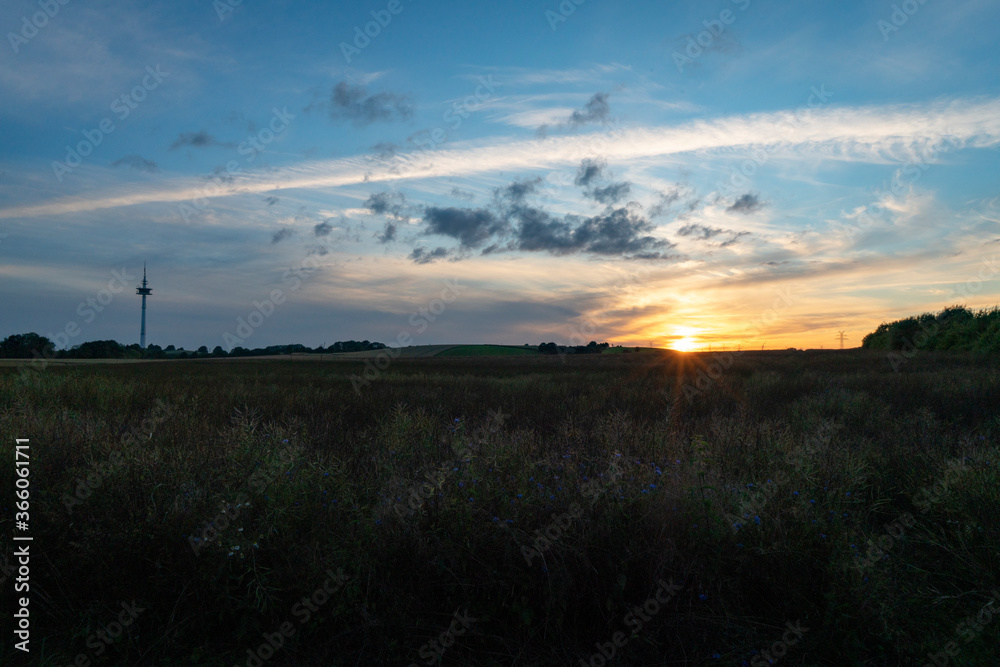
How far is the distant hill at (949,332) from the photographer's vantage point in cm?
3594

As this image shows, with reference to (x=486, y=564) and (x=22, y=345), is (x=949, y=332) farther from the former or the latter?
(x=22, y=345)

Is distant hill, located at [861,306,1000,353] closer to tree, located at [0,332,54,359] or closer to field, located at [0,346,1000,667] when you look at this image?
field, located at [0,346,1000,667]

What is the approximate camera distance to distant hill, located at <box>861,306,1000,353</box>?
1415 inches

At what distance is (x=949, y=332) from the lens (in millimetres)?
44656

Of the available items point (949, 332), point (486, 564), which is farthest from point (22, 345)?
point (949, 332)

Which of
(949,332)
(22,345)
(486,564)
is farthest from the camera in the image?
(22,345)

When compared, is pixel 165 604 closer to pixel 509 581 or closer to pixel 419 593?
pixel 419 593

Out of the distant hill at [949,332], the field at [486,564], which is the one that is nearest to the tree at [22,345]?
the field at [486,564]

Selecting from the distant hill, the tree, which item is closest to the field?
the distant hill

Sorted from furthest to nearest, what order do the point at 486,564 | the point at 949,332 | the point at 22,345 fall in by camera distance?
the point at 22,345 < the point at 949,332 < the point at 486,564

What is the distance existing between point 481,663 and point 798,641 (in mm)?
2125

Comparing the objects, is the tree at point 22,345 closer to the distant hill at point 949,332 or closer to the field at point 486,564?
the field at point 486,564

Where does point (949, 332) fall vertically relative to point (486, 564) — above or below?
Answer: above

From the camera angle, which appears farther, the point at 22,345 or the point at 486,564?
the point at 22,345
